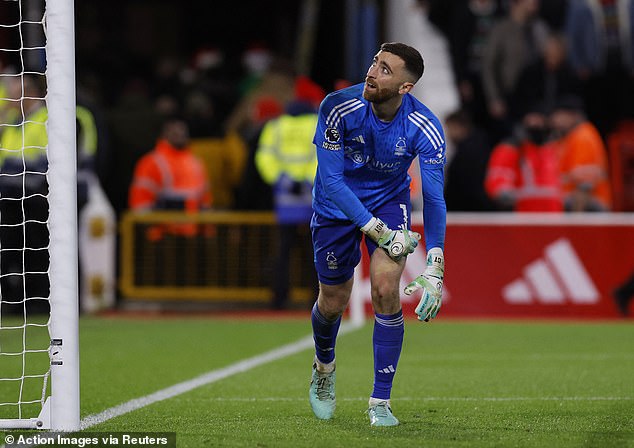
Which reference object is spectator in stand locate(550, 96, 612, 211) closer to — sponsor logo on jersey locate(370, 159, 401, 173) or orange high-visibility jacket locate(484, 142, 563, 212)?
orange high-visibility jacket locate(484, 142, 563, 212)

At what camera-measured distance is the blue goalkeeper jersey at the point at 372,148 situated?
6.73m

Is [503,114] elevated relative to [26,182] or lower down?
elevated

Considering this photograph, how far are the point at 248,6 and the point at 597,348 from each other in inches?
513

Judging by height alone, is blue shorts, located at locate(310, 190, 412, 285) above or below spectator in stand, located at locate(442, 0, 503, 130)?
below

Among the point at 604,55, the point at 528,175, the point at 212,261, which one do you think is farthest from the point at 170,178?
the point at 604,55

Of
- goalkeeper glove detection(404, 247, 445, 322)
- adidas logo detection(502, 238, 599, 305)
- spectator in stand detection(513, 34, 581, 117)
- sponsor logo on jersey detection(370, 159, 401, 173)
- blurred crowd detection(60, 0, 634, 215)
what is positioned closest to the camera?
goalkeeper glove detection(404, 247, 445, 322)

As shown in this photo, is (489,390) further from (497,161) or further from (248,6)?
(248,6)

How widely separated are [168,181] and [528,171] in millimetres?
3893

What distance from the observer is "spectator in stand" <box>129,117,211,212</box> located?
15195 millimetres

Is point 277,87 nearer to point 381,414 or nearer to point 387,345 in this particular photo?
point 387,345

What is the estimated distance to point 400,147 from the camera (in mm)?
6809

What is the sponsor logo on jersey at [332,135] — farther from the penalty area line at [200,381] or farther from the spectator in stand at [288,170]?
the spectator in stand at [288,170]

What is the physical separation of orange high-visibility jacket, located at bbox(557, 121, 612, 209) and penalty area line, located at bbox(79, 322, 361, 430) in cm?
335

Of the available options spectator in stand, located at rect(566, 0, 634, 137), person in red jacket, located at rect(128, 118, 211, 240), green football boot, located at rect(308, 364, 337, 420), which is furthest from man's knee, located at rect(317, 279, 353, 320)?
spectator in stand, located at rect(566, 0, 634, 137)
